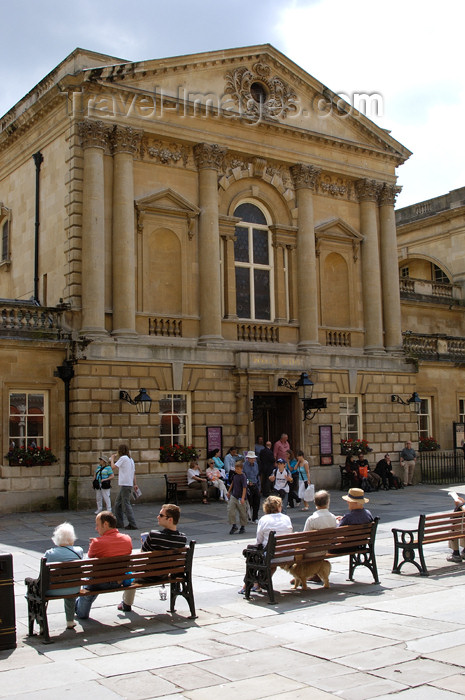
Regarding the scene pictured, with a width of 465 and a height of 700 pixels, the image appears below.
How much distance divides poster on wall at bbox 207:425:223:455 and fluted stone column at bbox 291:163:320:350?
4.58 metres

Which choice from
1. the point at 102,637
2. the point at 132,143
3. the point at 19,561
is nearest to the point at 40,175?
the point at 132,143

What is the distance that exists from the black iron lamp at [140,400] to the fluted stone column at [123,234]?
6.01 feet

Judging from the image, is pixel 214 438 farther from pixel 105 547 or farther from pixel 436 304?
pixel 436 304

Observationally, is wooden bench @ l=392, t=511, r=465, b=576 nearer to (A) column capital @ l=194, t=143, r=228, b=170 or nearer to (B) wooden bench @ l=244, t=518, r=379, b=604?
(B) wooden bench @ l=244, t=518, r=379, b=604

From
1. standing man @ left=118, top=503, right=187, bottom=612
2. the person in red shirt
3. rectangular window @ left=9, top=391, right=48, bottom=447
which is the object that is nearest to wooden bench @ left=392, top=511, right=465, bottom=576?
standing man @ left=118, top=503, right=187, bottom=612

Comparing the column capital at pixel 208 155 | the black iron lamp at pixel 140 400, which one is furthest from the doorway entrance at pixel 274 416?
the column capital at pixel 208 155

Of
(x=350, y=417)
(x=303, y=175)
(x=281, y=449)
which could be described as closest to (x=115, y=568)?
(x=281, y=449)

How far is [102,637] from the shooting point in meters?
8.91

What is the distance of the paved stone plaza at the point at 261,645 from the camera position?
7055mm

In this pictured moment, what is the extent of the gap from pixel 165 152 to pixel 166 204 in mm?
1685

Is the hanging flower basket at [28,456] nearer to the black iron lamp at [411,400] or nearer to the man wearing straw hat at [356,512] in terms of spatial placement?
the man wearing straw hat at [356,512]

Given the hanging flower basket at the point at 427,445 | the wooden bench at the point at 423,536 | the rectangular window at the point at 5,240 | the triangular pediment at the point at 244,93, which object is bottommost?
the wooden bench at the point at 423,536

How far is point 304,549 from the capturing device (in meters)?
10.9

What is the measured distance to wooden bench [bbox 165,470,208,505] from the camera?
22109 mm
